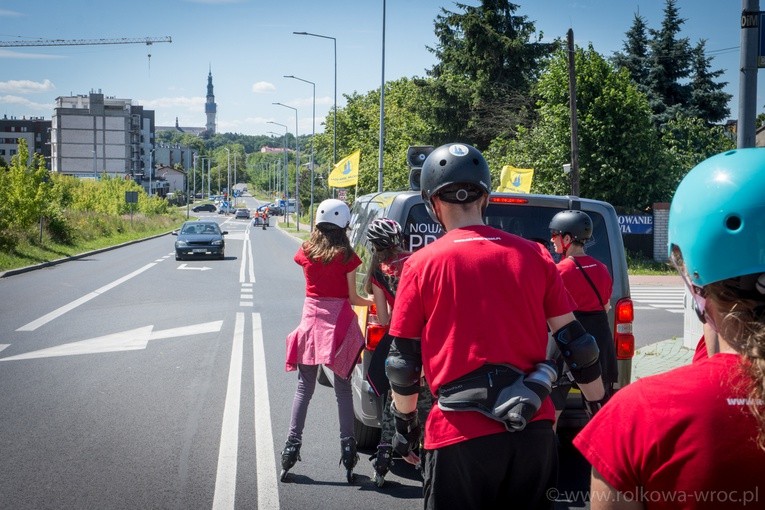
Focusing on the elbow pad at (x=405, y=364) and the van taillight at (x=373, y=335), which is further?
the van taillight at (x=373, y=335)

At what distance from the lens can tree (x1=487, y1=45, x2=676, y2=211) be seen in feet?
112

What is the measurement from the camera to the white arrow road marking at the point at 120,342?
418 inches

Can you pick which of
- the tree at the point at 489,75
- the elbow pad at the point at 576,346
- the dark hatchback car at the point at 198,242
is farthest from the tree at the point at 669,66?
the elbow pad at the point at 576,346

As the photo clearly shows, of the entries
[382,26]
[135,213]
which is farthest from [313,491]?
[135,213]

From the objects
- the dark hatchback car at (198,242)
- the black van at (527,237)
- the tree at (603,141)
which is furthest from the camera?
the tree at (603,141)

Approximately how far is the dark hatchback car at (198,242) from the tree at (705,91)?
96.3 feet

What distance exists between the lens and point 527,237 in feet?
20.2

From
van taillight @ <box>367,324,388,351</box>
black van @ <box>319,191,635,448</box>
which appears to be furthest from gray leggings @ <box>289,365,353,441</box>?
van taillight @ <box>367,324,388,351</box>

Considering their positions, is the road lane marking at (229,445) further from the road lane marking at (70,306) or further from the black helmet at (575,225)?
the road lane marking at (70,306)

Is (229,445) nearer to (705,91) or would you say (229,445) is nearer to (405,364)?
(405,364)

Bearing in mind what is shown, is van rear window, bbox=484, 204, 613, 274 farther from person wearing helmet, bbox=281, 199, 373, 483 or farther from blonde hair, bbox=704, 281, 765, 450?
blonde hair, bbox=704, 281, 765, 450

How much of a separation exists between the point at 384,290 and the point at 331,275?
1.72 feet

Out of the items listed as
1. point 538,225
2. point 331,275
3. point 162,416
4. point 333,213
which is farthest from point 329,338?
point 162,416

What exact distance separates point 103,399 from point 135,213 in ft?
206
